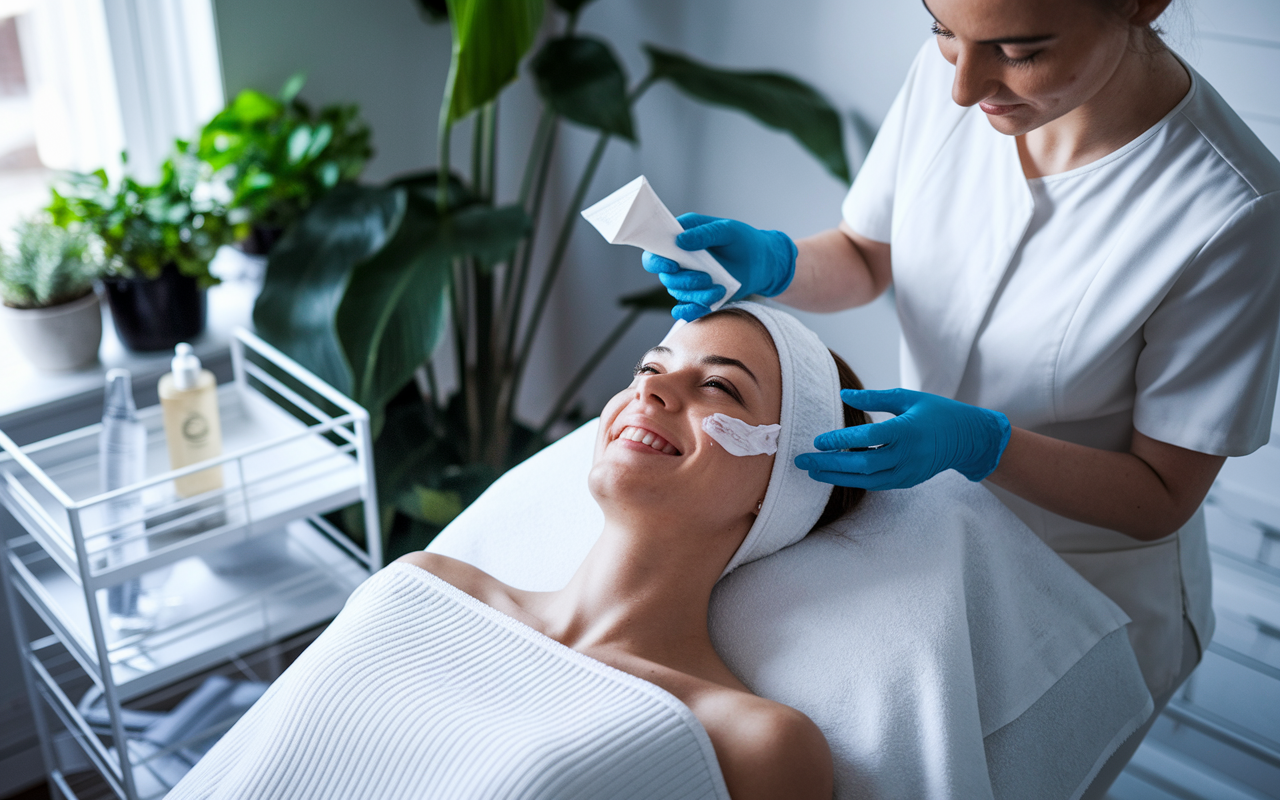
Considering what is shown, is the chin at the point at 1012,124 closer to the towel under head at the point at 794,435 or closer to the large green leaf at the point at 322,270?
the towel under head at the point at 794,435

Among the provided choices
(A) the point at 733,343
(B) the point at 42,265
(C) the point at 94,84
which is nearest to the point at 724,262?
(A) the point at 733,343

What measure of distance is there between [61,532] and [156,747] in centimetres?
54

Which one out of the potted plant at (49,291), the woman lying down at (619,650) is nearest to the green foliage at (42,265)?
the potted plant at (49,291)

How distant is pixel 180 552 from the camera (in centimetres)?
131

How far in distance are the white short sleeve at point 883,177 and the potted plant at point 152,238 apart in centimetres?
111

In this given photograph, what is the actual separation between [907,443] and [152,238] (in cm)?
133

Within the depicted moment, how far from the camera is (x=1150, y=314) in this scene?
42.3 inches

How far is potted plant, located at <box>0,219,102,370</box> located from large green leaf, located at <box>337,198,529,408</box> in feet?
1.43

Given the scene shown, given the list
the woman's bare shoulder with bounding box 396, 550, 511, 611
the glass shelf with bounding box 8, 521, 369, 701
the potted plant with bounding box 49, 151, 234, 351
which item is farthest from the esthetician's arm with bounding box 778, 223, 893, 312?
the potted plant with bounding box 49, 151, 234, 351

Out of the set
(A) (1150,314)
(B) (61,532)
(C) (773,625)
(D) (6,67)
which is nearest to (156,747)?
(B) (61,532)

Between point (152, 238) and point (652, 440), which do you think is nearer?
point (652, 440)

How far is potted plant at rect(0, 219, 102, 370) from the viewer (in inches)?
65.4

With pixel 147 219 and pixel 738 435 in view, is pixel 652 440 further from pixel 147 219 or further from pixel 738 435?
pixel 147 219

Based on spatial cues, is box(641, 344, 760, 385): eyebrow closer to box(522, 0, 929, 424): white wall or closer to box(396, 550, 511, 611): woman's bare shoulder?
box(396, 550, 511, 611): woman's bare shoulder
